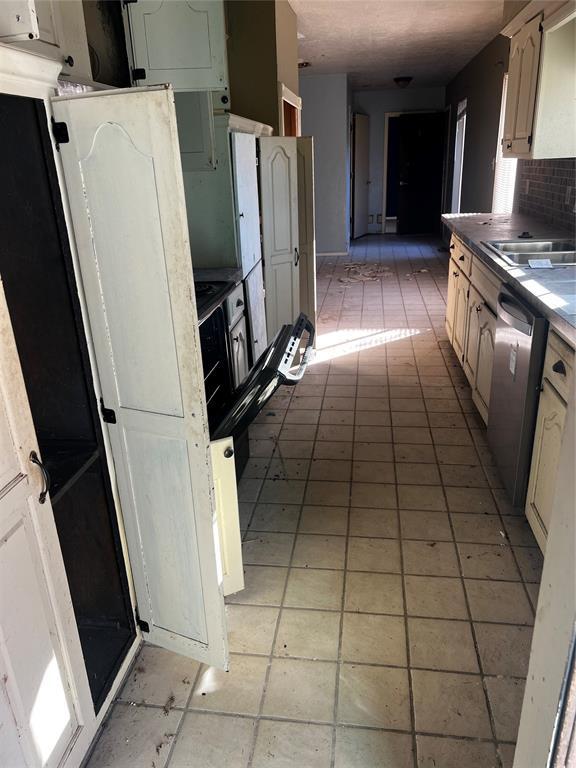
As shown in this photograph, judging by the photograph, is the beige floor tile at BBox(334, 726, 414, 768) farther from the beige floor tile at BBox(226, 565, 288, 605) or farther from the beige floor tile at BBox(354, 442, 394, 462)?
the beige floor tile at BBox(354, 442, 394, 462)

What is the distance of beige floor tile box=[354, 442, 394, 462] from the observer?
309 centimetres

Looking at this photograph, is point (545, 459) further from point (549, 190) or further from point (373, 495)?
point (549, 190)

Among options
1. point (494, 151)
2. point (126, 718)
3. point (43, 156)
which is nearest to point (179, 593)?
point (126, 718)

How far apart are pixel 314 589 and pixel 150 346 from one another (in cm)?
120

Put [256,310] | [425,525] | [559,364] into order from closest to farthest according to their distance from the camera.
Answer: [559,364] → [425,525] → [256,310]

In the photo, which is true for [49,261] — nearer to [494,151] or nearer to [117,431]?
[117,431]

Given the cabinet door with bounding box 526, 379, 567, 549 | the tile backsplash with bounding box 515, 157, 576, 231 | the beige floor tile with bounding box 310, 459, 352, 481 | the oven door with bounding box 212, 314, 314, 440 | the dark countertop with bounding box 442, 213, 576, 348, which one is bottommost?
the beige floor tile with bounding box 310, 459, 352, 481

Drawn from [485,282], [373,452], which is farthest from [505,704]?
[485,282]

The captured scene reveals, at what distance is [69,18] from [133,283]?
999mm

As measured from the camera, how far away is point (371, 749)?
1.56 metres

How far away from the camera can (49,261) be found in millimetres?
1493

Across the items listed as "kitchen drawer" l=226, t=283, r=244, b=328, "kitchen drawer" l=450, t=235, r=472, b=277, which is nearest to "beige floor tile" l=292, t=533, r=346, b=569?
"kitchen drawer" l=226, t=283, r=244, b=328

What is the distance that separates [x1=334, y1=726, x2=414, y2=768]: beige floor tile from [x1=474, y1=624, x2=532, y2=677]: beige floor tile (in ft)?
1.26

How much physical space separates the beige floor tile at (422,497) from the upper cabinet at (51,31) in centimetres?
218
